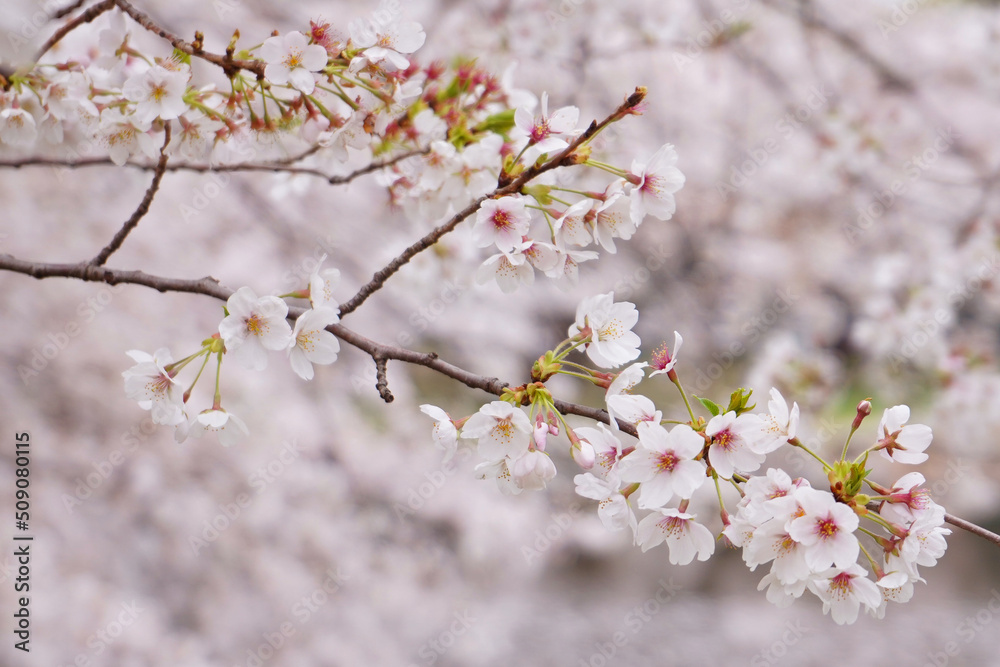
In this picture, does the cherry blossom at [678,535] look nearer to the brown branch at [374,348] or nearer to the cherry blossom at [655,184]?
the brown branch at [374,348]

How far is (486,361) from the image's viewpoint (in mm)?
3596

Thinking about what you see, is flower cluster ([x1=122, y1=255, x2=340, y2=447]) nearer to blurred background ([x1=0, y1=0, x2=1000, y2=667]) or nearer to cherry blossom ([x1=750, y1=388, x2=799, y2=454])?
cherry blossom ([x1=750, y1=388, x2=799, y2=454])

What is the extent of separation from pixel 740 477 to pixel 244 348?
0.54 m

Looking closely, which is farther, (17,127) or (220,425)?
(17,127)

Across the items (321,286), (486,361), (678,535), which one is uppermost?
(321,286)

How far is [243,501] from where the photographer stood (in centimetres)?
246

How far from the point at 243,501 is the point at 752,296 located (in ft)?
14.1

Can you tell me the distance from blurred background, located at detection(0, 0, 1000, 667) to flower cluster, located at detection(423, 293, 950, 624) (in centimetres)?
93

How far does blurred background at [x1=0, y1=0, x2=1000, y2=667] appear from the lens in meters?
2.25

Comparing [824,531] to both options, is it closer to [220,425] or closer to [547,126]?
[547,126]

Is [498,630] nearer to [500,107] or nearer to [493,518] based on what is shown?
[493,518]

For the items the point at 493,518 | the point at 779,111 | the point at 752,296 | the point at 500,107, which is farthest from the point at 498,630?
the point at 779,111

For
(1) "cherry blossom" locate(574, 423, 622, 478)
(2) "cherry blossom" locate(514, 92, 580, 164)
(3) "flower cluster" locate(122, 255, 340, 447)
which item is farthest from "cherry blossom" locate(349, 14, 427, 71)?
(1) "cherry blossom" locate(574, 423, 622, 478)

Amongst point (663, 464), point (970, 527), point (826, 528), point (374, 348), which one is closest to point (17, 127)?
point (374, 348)
